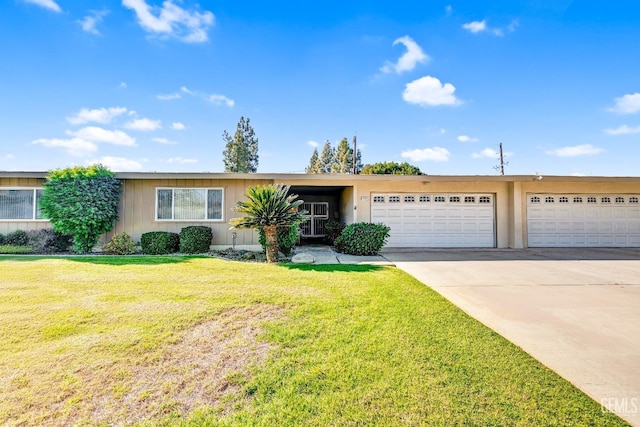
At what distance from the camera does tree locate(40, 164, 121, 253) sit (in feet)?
30.9

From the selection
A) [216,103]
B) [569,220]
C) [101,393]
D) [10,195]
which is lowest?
[101,393]

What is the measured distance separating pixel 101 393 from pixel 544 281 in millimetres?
7390

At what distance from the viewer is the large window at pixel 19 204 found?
10484mm

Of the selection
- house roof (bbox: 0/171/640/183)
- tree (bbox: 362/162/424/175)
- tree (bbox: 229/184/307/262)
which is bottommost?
tree (bbox: 229/184/307/262)

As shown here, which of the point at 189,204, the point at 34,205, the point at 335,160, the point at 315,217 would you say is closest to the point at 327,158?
the point at 335,160

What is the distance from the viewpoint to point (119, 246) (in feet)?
32.0

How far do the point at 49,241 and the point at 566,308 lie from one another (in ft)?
46.5

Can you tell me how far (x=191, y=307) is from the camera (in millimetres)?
4133

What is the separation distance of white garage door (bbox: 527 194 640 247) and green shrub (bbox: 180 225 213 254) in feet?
40.8

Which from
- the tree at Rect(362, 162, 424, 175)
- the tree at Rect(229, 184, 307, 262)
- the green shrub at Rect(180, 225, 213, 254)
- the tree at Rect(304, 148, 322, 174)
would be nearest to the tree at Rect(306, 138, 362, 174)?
the tree at Rect(304, 148, 322, 174)

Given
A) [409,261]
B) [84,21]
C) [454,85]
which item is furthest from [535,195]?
[84,21]

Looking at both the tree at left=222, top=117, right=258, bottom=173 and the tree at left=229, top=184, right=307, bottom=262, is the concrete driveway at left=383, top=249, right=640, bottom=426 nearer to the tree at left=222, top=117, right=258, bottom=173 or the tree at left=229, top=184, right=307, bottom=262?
the tree at left=229, top=184, right=307, bottom=262

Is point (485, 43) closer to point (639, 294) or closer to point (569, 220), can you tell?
point (569, 220)

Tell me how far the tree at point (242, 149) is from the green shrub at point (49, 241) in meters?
22.2
